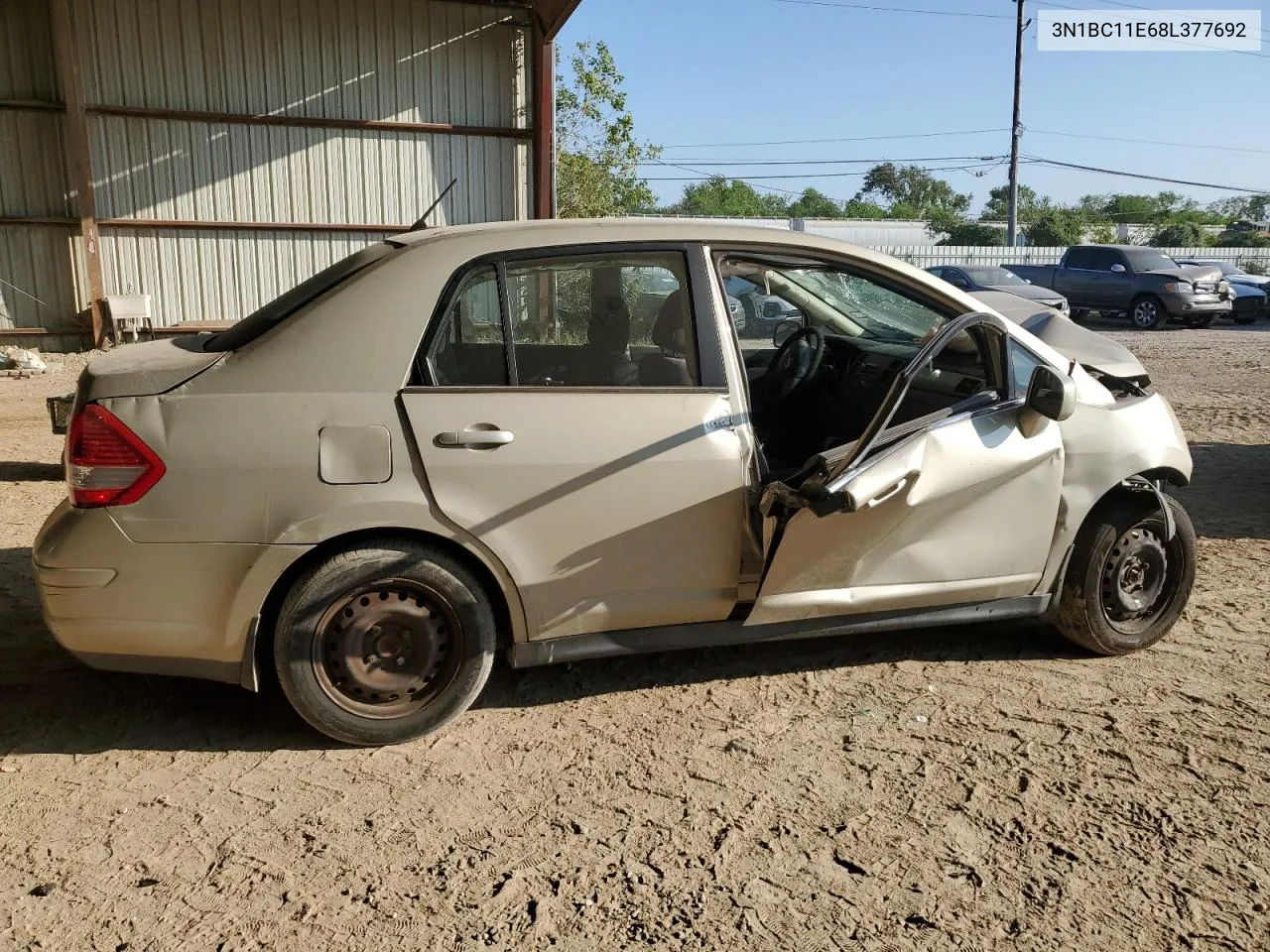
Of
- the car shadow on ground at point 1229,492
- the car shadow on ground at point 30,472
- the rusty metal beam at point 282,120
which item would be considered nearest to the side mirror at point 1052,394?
the car shadow on ground at point 1229,492

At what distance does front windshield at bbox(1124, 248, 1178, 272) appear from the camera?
22.4 metres

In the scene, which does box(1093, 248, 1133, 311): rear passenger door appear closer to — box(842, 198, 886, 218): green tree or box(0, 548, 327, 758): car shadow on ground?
box(0, 548, 327, 758): car shadow on ground

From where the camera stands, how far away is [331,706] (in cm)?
363

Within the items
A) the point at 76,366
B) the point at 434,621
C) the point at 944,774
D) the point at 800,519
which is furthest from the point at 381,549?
the point at 76,366

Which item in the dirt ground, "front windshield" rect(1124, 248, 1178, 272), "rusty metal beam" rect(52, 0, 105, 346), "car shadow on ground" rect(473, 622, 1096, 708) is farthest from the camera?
"front windshield" rect(1124, 248, 1178, 272)

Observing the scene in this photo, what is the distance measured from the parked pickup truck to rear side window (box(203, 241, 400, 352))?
2135cm

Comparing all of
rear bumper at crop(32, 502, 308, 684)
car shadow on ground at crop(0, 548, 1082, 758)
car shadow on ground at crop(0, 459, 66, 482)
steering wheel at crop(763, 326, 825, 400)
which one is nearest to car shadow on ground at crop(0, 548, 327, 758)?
car shadow on ground at crop(0, 548, 1082, 758)

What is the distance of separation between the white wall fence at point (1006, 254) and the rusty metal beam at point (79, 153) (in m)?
22.8

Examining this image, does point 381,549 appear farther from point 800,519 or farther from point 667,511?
point 800,519

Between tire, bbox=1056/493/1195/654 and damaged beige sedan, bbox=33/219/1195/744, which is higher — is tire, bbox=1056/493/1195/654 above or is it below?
below

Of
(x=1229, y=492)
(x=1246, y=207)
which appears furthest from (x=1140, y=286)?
(x=1246, y=207)

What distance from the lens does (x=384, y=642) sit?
3658mm

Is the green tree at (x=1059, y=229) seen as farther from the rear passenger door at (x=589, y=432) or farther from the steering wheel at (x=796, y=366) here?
the rear passenger door at (x=589, y=432)

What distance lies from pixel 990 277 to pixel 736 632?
18.5 meters
